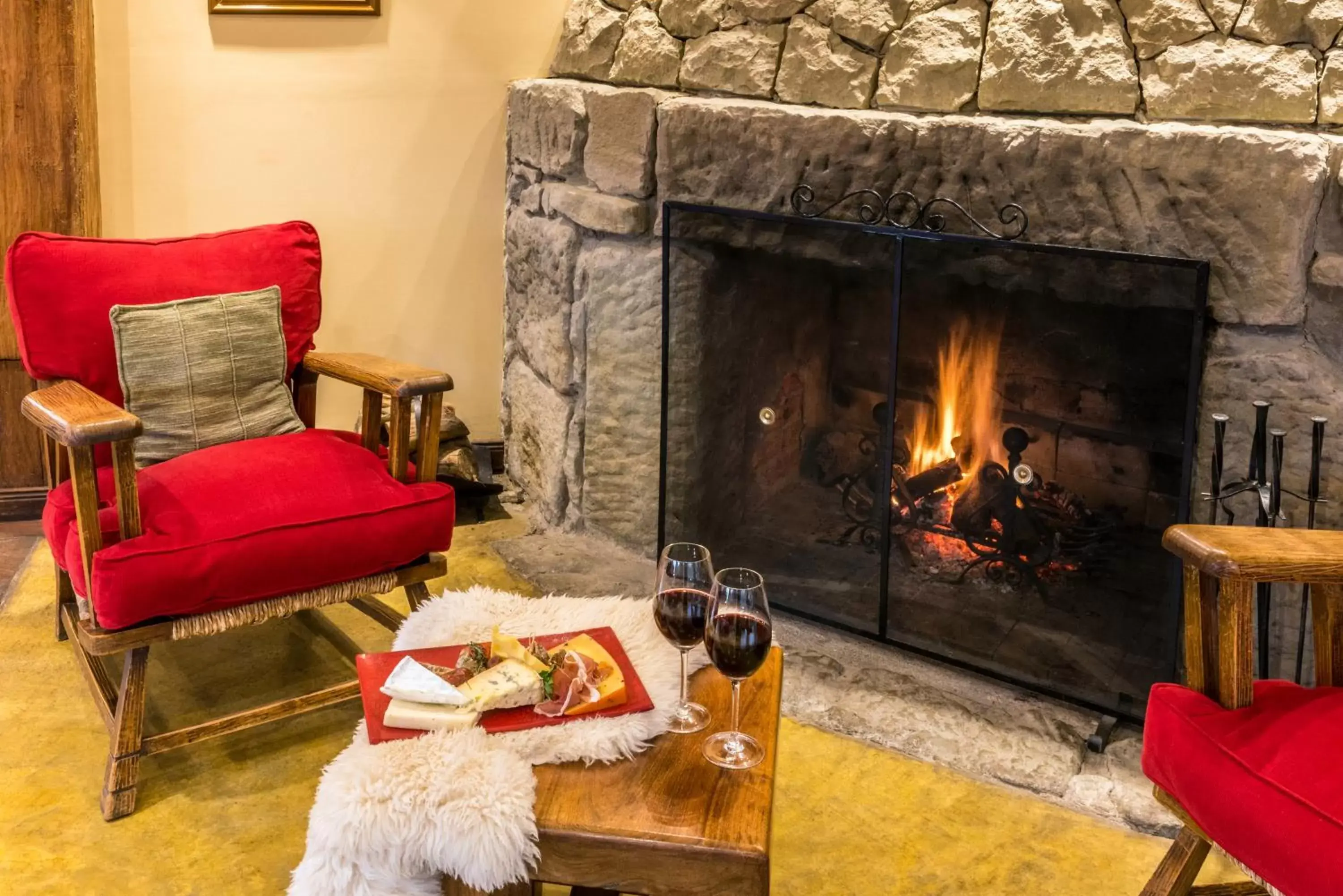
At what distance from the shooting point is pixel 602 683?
152 centimetres

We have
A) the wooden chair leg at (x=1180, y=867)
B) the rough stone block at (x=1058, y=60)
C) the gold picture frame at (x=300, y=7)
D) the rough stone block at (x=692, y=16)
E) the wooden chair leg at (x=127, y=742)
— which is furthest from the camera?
the gold picture frame at (x=300, y=7)

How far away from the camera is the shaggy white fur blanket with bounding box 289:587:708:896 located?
129 centimetres

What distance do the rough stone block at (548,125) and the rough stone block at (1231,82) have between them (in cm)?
126

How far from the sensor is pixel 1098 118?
2111 millimetres

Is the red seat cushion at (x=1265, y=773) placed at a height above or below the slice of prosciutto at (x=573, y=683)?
below

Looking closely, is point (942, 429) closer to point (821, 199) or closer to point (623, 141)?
point (821, 199)

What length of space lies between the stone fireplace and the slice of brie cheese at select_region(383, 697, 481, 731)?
1264mm

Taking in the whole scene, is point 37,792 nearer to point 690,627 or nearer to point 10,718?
point 10,718

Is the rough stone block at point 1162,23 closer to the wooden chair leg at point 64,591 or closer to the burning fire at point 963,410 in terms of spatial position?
the burning fire at point 963,410

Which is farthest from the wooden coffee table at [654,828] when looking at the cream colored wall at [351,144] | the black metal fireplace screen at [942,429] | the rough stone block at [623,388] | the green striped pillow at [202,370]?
the cream colored wall at [351,144]

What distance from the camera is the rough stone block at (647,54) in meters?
2.67

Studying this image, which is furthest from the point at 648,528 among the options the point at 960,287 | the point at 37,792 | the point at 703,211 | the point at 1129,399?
the point at 37,792

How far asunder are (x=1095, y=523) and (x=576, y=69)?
5.15ft

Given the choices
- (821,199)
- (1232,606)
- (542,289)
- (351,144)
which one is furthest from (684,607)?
(351,144)
